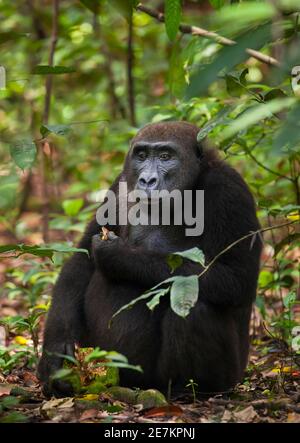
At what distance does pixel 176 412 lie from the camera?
4898 millimetres

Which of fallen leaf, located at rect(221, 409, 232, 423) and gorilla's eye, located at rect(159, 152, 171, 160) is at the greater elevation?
gorilla's eye, located at rect(159, 152, 171, 160)

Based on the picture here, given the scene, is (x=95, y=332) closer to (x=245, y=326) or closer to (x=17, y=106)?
(x=245, y=326)

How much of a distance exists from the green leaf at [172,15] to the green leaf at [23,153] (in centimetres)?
134

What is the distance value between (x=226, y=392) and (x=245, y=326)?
2.15 feet

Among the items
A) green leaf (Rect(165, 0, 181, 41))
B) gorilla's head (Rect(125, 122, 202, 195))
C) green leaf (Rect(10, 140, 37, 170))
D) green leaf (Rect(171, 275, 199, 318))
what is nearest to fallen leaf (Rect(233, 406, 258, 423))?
green leaf (Rect(171, 275, 199, 318))

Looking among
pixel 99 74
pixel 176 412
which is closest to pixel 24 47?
pixel 99 74

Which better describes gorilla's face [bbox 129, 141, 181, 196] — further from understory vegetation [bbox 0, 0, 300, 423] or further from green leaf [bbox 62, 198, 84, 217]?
green leaf [bbox 62, 198, 84, 217]

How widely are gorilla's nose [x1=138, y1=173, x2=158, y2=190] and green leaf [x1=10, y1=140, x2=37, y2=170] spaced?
1154 mm

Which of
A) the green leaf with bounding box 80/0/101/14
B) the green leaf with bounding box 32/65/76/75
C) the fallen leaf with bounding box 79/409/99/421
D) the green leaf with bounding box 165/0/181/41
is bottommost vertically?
the fallen leaf with bounding box 79/409/99/421

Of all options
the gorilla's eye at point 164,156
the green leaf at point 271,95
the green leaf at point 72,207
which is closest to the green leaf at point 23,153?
the gorilla's eye at point 164,156

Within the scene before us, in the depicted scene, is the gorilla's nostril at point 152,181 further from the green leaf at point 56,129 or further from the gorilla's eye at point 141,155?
the green leaf at point 56,129

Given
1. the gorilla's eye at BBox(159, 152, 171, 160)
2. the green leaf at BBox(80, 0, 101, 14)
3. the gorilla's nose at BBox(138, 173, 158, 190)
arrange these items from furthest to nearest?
1. the green leaf at BBox(80, 0, 101, 14)
2. the gorilla's eye at BBox(159, 152, 171, 160)
3. the gorilla's nose at BBox(138, 173, 158, 190)

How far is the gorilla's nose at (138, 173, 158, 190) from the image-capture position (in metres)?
6.05

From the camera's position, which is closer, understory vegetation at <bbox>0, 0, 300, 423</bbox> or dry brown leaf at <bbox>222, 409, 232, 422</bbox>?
understory vegetation at <bbox>0, 0, 300, 423</bbox>
